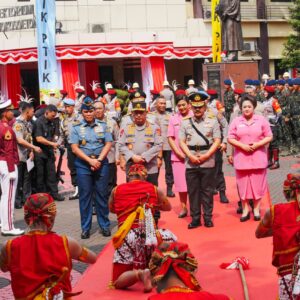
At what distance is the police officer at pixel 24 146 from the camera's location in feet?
35.6

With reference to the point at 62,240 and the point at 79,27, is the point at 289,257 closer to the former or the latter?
the point at 62,240

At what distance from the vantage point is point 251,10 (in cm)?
3831

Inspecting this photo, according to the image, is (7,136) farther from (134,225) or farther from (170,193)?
(170,193)

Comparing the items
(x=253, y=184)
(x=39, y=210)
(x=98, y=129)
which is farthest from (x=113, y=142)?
(x=39, y=210)

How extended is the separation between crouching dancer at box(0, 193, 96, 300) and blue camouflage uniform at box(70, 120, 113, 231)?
4.19 meters

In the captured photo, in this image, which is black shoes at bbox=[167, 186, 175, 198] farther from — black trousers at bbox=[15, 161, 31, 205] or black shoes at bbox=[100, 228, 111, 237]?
black shoes at bbox=[100, 228, 111, 237]

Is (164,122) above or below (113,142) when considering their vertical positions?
above

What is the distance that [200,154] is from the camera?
9016 mm

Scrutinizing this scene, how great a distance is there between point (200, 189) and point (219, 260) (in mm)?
1909

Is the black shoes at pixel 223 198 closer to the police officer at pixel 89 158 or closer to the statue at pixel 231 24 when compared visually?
the police officer at pixel 89 158

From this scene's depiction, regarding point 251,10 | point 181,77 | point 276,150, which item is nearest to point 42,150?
point 276,150

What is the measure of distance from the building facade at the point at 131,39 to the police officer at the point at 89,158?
57.1 feet

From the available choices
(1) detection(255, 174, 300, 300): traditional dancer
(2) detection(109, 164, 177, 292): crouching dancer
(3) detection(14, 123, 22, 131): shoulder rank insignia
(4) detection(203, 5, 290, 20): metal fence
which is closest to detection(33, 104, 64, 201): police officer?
(3) detection(14, 123, 22, 131): shoulder rank insignia

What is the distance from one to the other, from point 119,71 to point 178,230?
24.7 meters
